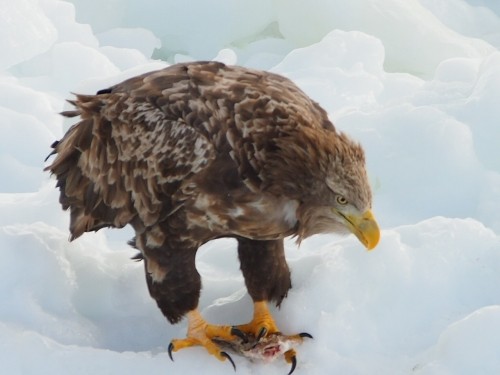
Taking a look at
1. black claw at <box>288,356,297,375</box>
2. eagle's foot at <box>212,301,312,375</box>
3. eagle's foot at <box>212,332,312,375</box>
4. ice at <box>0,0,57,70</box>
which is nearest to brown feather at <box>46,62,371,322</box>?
eagle's foot at <box>212,301,312,375</box>

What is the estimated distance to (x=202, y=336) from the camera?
12.1ft

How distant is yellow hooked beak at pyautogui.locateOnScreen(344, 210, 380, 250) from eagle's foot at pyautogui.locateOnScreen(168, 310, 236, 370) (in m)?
0.79

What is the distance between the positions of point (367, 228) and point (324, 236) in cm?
170

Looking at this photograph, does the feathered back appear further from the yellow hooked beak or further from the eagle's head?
the yellow hooked beak

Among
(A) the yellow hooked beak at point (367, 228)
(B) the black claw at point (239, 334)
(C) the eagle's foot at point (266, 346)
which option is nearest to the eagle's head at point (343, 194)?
(A) the yellow hooked beak at point (367, 228)

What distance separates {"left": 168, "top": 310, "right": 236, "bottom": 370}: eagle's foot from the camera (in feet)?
11.9

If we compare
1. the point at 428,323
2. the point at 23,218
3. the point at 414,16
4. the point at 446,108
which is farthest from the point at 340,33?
the point at 428,323

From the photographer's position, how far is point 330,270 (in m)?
3.91

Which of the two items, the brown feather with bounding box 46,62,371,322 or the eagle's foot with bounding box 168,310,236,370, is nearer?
the brown feather with bounding box 46,62,371,322

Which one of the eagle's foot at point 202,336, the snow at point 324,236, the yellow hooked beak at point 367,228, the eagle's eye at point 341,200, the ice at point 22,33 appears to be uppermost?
the eagle's eye at point 341,200

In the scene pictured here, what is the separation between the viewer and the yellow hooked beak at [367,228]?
3.16m

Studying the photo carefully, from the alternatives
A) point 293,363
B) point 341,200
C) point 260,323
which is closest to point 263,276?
point 260,323

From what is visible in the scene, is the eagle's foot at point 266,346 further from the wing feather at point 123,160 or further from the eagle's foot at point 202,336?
the wing feather at point 123,160

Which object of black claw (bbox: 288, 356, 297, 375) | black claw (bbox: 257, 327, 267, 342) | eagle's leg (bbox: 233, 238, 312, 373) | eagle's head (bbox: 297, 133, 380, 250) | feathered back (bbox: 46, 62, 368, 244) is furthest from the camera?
eagle's leg (bbox: 233, 238, 312, 373)
